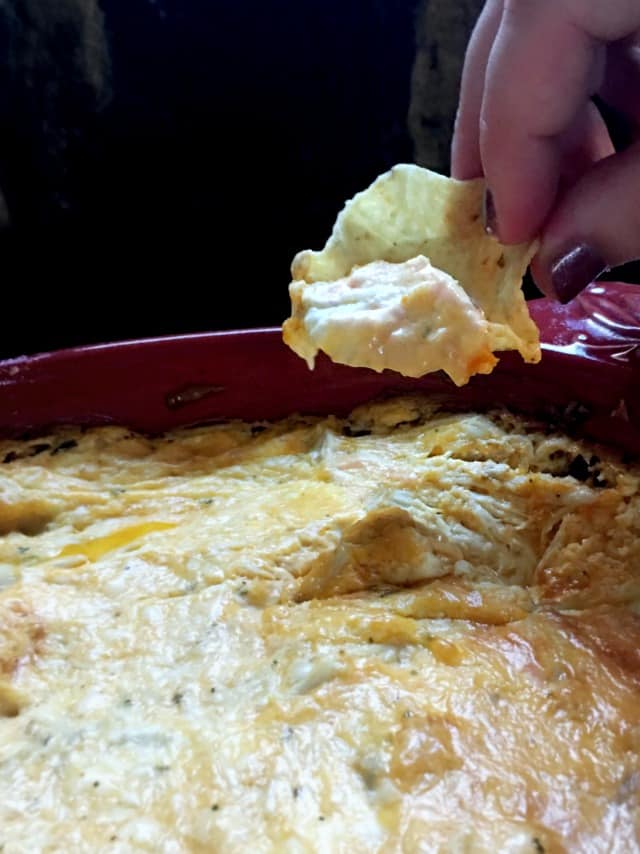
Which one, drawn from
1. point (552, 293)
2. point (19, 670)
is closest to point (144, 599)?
point (19, 670)

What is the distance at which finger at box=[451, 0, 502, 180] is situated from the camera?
1120 mm

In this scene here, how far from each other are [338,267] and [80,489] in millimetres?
544

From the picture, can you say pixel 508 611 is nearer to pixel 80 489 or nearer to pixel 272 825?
pixel 272 825

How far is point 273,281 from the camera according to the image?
2.33m

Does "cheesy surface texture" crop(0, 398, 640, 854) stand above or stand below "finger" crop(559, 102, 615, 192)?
below

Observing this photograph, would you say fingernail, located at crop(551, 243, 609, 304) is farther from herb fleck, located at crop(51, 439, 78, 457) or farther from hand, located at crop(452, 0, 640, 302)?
herb fleck, located at crop(51, 439, 78, 457)

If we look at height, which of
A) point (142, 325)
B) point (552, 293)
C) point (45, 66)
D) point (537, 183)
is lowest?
point (142, 325)

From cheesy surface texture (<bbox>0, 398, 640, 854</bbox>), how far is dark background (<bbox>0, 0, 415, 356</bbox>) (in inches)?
35.7

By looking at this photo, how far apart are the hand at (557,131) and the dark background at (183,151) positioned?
41.5 inches

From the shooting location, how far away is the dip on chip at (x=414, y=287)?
3.08ft

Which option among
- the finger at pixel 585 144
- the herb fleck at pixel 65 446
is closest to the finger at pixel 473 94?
the finger at pixel 585 144

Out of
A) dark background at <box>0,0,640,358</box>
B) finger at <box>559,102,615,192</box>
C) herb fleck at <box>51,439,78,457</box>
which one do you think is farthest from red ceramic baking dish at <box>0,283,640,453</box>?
dark background at <box>0,0,640,358</box>

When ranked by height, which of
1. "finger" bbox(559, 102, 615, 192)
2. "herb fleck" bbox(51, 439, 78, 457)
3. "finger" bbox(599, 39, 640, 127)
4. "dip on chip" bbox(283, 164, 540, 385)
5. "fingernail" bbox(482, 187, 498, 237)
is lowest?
"herb fleck" bbox(51, 439, 78, 457)

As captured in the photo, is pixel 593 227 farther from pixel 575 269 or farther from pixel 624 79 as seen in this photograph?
pixel 624 79
